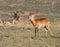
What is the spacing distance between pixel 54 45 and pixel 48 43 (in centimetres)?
64

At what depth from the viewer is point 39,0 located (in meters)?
55.5

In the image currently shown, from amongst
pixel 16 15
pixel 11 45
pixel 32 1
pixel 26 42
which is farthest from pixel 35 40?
pixel 32 1

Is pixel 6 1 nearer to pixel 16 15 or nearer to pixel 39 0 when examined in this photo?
pixel 39 0

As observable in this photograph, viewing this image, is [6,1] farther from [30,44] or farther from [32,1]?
[30,44]

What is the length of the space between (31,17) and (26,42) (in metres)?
4.10

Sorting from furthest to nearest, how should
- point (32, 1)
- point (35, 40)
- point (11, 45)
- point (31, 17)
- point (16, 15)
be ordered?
point (32, 1), point (16, 15), point (31, 17), point (35, 40), point (11, 45)

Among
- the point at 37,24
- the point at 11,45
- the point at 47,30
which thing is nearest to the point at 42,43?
the point at 11,45

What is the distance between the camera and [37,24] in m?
18.2

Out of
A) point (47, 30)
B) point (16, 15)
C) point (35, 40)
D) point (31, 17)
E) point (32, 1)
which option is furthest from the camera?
point (32, 1)

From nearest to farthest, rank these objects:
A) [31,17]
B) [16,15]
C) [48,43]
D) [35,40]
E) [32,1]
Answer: [48,43] → [35,40] → [31,17] → [16,15] → [32,1]

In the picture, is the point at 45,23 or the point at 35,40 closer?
the point at 35,40

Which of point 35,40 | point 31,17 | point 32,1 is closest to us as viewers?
point 35,40

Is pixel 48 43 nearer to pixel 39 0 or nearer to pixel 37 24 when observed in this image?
pixel 37 24

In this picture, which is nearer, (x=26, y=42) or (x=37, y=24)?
(x=26, y=42)
